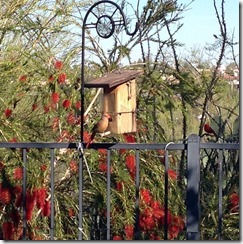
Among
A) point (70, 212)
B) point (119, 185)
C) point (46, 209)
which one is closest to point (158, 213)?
point (119, 185)

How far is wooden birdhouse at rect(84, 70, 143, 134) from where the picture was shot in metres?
3.08

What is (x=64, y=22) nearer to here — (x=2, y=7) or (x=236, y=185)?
(x=2, y=7)

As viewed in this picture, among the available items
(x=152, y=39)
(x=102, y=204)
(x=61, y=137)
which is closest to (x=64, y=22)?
(x=152, y=39)

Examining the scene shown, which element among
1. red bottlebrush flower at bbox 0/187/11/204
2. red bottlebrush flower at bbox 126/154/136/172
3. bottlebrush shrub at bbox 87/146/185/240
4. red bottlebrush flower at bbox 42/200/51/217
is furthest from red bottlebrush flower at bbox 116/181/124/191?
red bottlebrush flower at bbox 0/187/11/204

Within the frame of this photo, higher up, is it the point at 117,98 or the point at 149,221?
the point at 117,98

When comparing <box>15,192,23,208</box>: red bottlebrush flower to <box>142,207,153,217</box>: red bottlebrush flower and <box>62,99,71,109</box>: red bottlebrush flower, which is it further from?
<box>142,207,153,217</box>: red bottlebrush flower

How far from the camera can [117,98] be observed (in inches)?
123

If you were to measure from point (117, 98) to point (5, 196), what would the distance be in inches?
45.7

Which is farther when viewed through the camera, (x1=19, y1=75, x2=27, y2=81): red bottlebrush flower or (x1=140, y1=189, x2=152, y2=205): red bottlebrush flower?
(x1=19, y1=75, x2=27, y2=81): red bottlebrush flower

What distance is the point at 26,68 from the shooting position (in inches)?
173

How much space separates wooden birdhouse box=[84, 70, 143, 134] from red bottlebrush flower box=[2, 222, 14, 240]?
1.08 meters

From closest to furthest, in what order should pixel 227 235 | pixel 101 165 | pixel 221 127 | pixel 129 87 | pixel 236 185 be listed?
pixel 129 87 → pixel 101 165 → pixel 227 235 → pixel 236 185 → pixel 221 127

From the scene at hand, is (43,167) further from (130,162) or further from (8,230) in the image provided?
(130,162)

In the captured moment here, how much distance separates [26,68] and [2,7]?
66 centimetres
